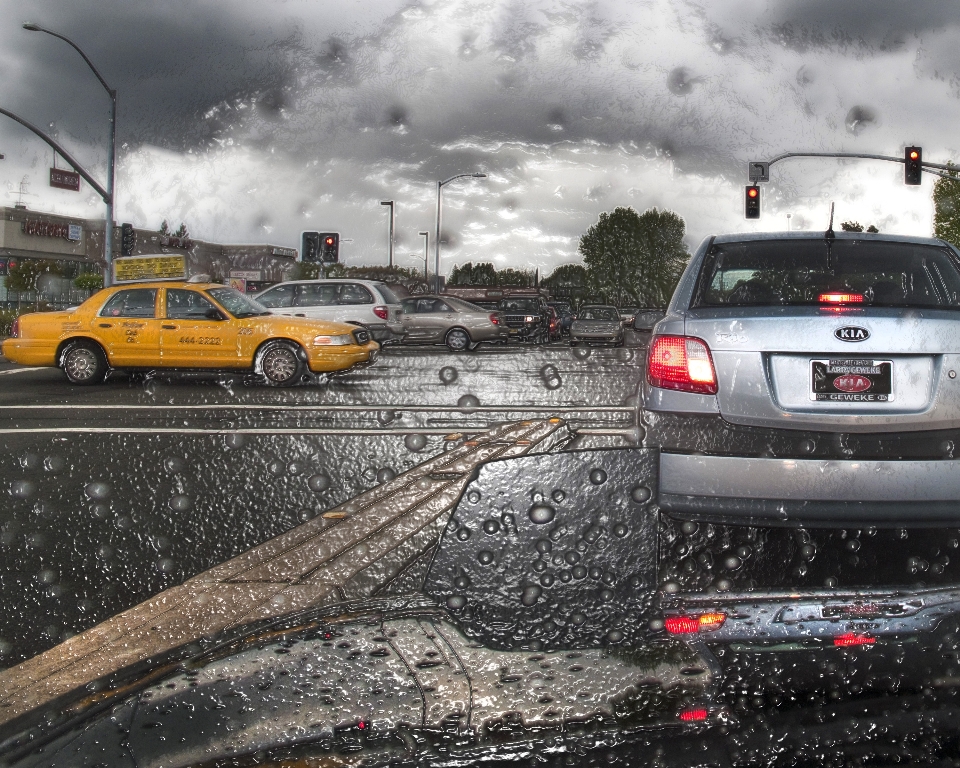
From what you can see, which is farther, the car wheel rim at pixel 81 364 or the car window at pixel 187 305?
the car window at pixel 187 305

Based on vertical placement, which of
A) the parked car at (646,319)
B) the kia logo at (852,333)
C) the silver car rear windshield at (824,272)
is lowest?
the kia logo at (852,333)

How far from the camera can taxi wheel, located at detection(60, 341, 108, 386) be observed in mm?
11930

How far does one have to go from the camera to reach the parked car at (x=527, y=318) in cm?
2697

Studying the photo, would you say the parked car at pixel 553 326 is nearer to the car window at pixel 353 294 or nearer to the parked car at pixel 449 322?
the parked car at pixel 449 322

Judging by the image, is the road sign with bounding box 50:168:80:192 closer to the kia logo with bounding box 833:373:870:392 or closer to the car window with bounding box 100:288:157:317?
the car window with bounding box 100:288:157:317

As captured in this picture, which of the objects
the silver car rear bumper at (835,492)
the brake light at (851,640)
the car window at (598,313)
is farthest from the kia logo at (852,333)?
the car window at (598,313)

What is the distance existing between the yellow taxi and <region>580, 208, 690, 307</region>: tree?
11.6ft

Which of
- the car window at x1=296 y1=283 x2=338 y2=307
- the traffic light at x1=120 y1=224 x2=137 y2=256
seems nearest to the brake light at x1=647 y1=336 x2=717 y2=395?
the car window at x1=296 y1=283 x2=338 y2=307

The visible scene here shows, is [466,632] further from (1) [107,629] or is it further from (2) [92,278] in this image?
(2) [92,278]

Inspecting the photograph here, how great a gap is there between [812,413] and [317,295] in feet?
48.2

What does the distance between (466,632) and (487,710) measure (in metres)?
0.48

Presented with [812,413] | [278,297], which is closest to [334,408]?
[812,413]

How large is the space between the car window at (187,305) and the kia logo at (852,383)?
10.0 m

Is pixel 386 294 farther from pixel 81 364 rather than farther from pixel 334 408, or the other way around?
pixel 334 408
